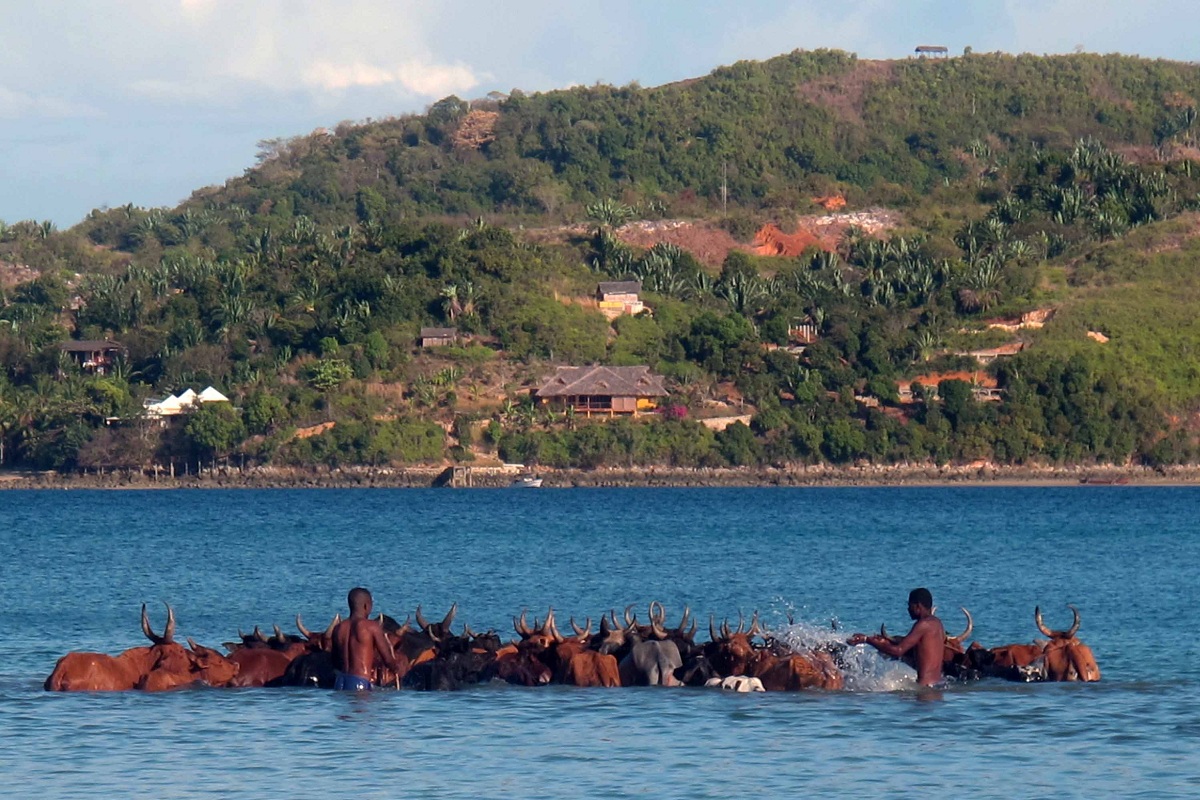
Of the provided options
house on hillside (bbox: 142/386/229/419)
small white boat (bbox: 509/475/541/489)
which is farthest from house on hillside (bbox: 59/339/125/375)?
small white boat (bbox: 509/475/541/489)

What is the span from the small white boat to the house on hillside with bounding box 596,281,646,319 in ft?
48.8

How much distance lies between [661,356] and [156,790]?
274 ft

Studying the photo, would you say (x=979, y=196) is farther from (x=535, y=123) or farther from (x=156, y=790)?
(x=156, y=790)

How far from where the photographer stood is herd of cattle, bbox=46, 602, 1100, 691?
20.3m

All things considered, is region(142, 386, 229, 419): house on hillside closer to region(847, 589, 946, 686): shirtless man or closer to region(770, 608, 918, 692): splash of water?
region(770, 608, 918, 692): splash of water

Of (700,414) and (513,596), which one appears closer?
(513,596)

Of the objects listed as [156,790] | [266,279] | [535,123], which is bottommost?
[156,790]

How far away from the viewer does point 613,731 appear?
59.1 feet

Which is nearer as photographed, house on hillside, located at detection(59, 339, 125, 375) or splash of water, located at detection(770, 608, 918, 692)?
splash of water, located at detection(770, 608, 918, 692)

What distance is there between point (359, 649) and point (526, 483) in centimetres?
7204

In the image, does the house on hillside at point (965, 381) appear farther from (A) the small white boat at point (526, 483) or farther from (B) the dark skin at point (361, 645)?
(B) the dark skin at point (361, 645)

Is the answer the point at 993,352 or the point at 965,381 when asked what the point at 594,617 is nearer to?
the point at 965,381

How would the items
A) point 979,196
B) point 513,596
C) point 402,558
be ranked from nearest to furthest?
point 513,596 < point 402,558 < point 979,196

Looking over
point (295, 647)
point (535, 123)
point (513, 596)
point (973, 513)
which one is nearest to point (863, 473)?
point (973, 513)
